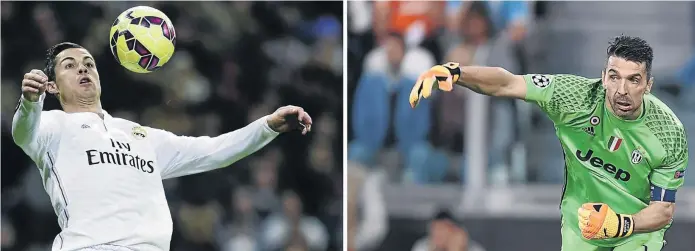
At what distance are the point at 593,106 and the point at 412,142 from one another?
5.05 meters

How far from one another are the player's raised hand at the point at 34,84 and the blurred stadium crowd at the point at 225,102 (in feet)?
15.3

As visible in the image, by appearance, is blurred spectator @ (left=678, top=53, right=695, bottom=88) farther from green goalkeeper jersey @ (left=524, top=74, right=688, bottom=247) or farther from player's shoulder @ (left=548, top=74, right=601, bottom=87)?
player's shoulder @ (left=548, top=74, right=601, bottom=87)

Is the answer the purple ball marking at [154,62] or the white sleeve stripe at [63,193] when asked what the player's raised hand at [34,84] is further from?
the purple ball marking at [154,62]

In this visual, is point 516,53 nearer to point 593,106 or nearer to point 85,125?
point 593,106

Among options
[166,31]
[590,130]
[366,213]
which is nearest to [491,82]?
[590,130]

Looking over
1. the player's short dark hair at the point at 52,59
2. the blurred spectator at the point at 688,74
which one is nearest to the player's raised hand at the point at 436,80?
the player's short dark hair at the point at 52,59

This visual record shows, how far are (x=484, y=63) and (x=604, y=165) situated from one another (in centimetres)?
472

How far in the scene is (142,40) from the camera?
23.7 ft

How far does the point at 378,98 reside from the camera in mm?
11953

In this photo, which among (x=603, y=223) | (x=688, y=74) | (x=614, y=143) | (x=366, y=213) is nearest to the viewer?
(x=603, y=223)

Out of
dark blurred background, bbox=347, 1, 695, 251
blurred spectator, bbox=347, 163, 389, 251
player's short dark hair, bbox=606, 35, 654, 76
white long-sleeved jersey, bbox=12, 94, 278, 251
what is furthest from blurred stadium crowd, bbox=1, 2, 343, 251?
player's short dark hair, bbox=606, 35, 654, 76

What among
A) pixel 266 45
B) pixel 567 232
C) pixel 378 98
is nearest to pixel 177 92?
pixel 266 45

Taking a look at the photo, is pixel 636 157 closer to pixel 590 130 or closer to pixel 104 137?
pixel 590 130

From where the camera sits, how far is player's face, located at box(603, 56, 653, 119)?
21.7 feet
